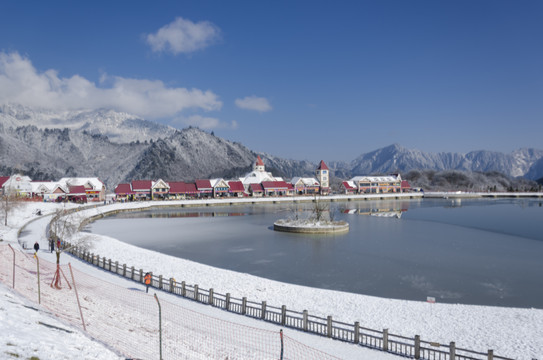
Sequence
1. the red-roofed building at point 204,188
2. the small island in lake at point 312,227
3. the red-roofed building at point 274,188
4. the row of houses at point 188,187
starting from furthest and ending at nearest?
the red-roofed building at point 274,188, the red-roofed building at point 204,188, the row of houses at point 188,187, the small island in lake at point 312,227

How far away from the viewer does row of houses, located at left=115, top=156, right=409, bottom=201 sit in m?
113

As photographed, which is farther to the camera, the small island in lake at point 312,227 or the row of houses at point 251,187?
the row of houses at point 251,187

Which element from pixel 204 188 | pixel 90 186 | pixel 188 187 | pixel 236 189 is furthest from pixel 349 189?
pixel 90 186

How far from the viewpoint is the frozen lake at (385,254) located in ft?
90.3

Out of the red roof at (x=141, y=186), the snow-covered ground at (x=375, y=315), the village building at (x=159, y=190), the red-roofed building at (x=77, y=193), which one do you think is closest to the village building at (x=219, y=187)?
the village building at (x=159, y=190)

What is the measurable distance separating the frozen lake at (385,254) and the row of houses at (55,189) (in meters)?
42.3

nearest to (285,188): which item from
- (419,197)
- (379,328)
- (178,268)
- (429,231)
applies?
(419,197)

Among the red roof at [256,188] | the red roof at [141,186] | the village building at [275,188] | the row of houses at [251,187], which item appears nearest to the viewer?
the red roof at [141,186]

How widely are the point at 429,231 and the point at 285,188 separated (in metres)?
77.1

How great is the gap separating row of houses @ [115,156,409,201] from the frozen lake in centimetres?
4719

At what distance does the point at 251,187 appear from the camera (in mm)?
128250

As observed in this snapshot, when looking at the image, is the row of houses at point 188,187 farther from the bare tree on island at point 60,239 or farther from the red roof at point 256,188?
the bare tree on island at point 60,239

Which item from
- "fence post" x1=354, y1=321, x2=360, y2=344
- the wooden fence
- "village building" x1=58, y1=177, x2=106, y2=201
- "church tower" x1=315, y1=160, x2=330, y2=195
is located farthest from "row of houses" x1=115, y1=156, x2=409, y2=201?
"fence post" x1=354, y1=321, x2=360, y2=344

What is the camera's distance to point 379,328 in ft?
63.9
